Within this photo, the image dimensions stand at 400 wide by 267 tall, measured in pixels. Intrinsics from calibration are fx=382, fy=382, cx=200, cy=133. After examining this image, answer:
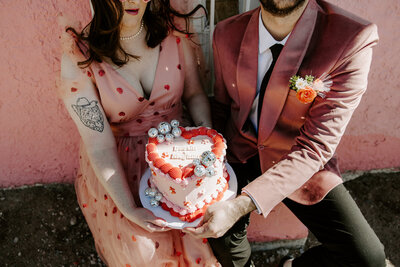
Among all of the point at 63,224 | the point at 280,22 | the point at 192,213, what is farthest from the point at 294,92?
the point at 63,224

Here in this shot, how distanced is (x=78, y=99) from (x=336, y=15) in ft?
4.77

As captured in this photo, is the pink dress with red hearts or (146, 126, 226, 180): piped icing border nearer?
(146, 126, 226, 180): piped icing border

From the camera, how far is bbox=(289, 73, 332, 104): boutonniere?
1961 millimetres

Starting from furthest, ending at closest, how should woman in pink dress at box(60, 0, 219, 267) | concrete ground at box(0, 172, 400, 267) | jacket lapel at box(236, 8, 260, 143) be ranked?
1. concrete ground at box(0, 172, 400, 267)
2. jacket lapel at box(236, 8, 260, 143)
3. woman in pink dress at box(60, 0, 219, 267)

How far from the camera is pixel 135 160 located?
2.34m

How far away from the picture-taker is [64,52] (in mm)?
2088

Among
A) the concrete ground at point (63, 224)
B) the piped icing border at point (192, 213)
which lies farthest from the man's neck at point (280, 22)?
the concrete ground at point (63, 224)

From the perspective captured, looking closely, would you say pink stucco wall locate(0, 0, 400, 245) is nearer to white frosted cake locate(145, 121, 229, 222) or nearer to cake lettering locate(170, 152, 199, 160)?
white frosted cake locate(145, 121, 229, 222)

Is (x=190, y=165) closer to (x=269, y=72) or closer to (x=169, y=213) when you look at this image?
(x=169, y=213)

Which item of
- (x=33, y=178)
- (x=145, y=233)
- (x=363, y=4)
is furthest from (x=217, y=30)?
(x=33, y=178)

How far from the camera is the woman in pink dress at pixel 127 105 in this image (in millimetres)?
2078

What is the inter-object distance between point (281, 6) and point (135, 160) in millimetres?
1214

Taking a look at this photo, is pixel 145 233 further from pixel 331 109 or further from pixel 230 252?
pixel 331 109

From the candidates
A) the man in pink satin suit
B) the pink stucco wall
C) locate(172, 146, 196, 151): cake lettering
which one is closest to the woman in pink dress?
the man in pink satin suit
